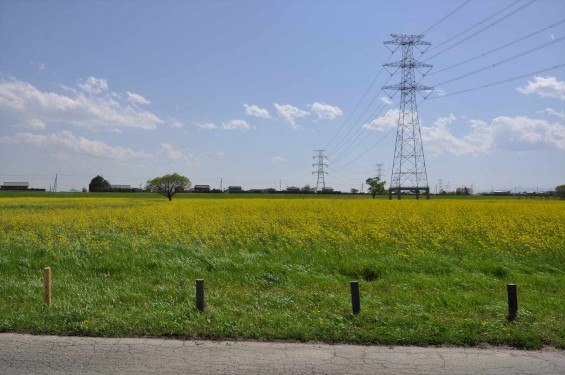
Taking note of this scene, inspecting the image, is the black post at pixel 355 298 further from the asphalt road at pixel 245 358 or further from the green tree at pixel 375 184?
the green tree at pixel 375 184

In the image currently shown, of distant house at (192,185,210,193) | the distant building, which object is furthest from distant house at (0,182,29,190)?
distant house at (192,185,210,193)

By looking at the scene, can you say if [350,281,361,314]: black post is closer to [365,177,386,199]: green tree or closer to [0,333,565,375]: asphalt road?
[0,333,565,375]: asphalt road

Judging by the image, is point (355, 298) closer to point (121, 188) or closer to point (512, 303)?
point (512, 303)

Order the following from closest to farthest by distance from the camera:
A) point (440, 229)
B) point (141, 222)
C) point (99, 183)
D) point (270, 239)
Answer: point (270, 239), point (440, 229), point (141, 222), point (99, 183)

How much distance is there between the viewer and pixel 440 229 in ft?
57.3

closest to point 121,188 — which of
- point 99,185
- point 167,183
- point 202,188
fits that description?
point 99,185

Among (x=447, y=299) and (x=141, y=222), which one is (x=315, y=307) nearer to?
(x=447, y=299)

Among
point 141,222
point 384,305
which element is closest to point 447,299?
point 384,305

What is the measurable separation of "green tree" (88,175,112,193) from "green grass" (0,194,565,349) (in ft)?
305

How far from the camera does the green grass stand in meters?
6.71

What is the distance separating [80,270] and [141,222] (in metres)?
9.35

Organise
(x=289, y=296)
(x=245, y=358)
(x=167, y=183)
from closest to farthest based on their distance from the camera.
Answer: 1. (x=245, y=358)
2. (x=289, y=296)
3. (x=167, y=183)

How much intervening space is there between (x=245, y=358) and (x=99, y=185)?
105676 mm

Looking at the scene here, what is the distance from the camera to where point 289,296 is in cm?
863
